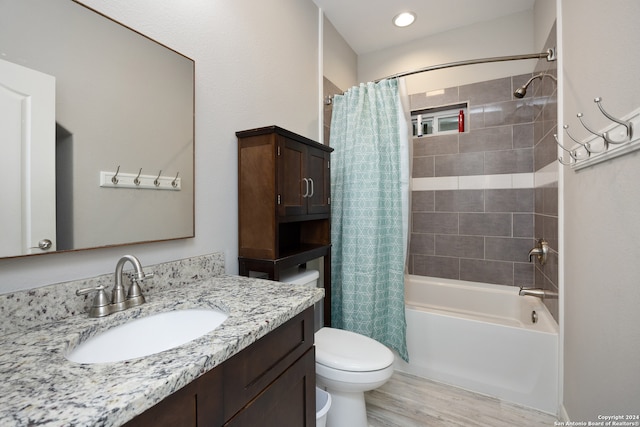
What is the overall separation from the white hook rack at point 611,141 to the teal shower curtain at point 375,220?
2.97 ft

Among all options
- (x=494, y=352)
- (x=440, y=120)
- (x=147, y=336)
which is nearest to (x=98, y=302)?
(x=147, y=336)

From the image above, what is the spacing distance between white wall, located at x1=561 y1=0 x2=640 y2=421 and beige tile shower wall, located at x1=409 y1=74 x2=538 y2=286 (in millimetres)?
840

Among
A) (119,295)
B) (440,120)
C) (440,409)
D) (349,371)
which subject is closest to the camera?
(119,295)

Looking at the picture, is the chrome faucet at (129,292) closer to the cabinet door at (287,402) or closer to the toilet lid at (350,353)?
the cabinet door at (287,402)

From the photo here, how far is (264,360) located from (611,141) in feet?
4.16

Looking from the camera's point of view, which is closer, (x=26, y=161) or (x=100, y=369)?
(x=100, y=369)

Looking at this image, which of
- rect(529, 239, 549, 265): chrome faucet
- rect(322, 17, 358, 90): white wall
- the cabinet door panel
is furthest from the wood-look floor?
rect(322, 17, 358, 90): white wall

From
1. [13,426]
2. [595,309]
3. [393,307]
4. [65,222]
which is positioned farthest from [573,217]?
[65,222]

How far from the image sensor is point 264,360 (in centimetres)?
76

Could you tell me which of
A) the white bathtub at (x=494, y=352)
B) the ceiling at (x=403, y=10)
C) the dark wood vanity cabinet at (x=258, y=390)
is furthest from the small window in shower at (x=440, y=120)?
the dark wood vanity cabinet at (x=258, y=390)

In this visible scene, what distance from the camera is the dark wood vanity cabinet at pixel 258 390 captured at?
538 mm

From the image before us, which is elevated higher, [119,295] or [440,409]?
[119,295]

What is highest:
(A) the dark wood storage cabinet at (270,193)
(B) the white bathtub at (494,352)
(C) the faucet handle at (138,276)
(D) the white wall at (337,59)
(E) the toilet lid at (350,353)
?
(D) the white wall at (337,59)

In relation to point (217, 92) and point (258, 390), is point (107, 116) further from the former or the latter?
point (258, 390)
